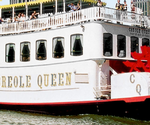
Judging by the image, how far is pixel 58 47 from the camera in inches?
598

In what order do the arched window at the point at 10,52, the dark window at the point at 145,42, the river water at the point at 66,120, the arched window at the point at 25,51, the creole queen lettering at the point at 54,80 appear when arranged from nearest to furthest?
1. the river water at the point at 66,120
2. the creole queen lettering at the point at 54,80
3. the dark window at the point at 145,42
4. the arched window at the point at 25,51
5. the arched window at the point at 10,52

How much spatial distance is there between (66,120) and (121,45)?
13.1 feet

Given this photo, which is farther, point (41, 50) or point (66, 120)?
point (41, 50)

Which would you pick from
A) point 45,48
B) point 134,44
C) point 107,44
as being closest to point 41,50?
point 45,48

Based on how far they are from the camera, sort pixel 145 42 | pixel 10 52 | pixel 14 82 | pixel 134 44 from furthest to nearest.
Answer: pixel 10 52
pixel 14 82
pixel 145 42
pixel 134 44

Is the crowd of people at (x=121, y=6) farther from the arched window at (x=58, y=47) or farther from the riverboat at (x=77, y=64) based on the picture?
the arched window at (x=58, y=47)

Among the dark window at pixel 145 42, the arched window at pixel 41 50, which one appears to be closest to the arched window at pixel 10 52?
the arched window at pixel 41 50

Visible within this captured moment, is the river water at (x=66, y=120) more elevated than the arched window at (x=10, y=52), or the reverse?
the arched window at (x=10, y=52)

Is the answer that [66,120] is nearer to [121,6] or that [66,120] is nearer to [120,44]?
[120,44]

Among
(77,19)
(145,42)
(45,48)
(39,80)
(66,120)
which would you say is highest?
(77,19)

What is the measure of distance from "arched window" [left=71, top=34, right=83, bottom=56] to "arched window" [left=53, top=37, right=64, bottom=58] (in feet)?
1.90

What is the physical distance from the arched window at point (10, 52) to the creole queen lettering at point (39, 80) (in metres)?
0.85

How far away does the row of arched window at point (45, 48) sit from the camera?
1452 centimetres

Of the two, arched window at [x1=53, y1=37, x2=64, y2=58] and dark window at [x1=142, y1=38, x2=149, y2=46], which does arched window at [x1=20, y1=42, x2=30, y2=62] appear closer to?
arched window at [x1=53, y1=37, x2=64, y2=58]
